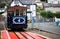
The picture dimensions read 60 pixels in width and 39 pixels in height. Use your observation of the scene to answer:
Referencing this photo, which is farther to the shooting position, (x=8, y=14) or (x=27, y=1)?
(x=27, y=1)

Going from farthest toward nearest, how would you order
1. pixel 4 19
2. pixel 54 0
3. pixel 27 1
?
pixel 54 0 → pixel 27 1 → pixel 4 19

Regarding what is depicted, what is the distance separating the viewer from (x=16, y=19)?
83.6 ft

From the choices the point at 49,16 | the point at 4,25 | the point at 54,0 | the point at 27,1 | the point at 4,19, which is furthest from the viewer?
the point at 54,0

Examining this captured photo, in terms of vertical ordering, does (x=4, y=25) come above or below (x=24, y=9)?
below

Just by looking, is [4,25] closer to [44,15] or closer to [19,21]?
[19,21]

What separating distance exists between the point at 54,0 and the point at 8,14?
5177 centimetres

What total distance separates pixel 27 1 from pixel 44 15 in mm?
14886

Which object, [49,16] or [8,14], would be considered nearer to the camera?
[8,14]

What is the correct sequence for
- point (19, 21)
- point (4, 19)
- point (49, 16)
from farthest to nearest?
point (49, 16) → point (4, 19) → point (19, 21)

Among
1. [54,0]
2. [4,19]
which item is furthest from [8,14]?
[54,0]

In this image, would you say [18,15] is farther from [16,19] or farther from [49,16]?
[49,16]

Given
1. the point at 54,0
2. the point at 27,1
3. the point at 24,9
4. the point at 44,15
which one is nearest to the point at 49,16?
the point at 44,15

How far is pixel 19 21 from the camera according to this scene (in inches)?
1000

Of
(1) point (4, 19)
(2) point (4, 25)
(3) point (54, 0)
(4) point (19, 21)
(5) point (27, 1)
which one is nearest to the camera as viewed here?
(4) point (19, 21)
